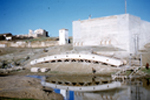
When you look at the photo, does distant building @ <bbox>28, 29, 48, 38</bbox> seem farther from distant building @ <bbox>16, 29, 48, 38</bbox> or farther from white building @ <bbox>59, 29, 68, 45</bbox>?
white building @ <bbox>59, 29, 68, 45</bbox>

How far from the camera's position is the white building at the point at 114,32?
2731 cm

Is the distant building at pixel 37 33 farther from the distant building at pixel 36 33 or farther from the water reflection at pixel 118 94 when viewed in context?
the water reflection at pixel 118 94

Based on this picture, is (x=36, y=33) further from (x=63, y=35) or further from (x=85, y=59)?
(x=85, y=59)

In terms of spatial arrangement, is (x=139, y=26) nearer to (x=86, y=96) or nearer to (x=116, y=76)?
(x=116, y=76)

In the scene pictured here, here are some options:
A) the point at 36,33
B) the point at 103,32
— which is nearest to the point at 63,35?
the point at 103,32

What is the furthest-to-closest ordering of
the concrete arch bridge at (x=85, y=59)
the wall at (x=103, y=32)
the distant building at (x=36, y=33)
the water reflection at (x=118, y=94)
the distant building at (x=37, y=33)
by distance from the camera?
the distant building at (x=37, y=33)
the distant building at (x=36, y=33)
the wall at (x=103, y=32)
the concrete arch bridge at (x=85, y=59)
the water reflection at (x=118, y=94)

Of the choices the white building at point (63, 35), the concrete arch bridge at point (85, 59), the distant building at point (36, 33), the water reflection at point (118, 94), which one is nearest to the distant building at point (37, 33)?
the distant building at point (36, 33)

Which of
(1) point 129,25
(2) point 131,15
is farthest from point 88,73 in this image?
(2) point 131,15

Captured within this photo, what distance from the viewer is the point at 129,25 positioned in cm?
2698

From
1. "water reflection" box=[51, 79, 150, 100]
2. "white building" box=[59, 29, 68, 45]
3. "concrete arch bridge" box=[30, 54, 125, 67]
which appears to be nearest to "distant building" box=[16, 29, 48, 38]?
"white building" box=[59, 29, 68, 45]

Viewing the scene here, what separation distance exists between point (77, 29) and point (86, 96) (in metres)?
22.5

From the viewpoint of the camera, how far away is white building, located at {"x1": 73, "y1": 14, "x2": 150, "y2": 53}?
2731 cm

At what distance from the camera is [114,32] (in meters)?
28.5

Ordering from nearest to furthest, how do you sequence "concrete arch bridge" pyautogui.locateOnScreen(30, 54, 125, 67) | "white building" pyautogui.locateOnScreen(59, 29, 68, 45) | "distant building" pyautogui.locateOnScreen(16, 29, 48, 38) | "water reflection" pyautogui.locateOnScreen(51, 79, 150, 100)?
"water reflection" pyautogui.locateOnScreen(51, 79, 150, 100), "concrete arch bridge" pyautogui.locateOnScreen(30, 54, 125, 67), "white building" pyautogui.locateOnScreen(59, 29, 68, 45), "distant building" pyautogui.locateOnScreen(16, 29, 48, 38)
